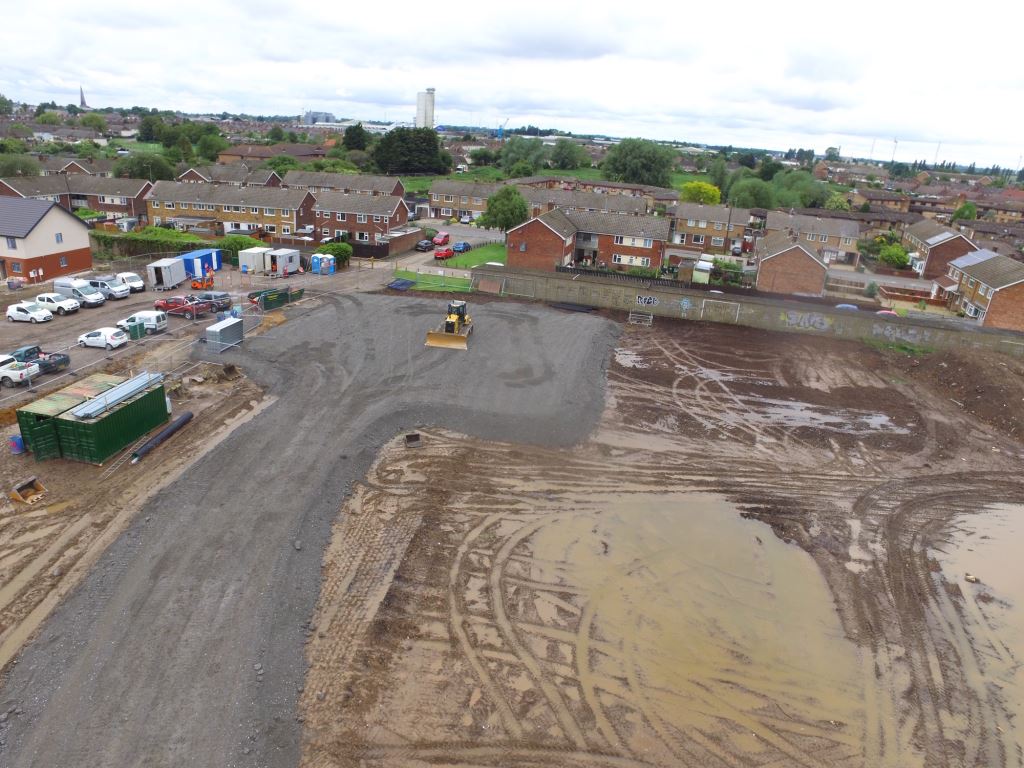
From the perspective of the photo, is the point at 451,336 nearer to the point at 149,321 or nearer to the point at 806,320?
the point at 149,321

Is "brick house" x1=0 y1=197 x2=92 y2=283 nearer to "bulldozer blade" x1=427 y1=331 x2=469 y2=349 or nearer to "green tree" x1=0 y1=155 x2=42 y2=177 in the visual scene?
"bulldozer blade" x1=427 y1=331 x2=469 y2=349

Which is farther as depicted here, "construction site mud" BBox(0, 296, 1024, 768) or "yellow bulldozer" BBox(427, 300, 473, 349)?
"yellow bulldozer" BBox(427, 300, 473, 349)

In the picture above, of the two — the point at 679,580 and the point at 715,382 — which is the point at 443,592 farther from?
the point at 715,382

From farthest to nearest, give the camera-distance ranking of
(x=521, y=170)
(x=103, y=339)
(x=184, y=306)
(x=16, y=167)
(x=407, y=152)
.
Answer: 1. (x=521, y=170)
2. (x=407, y=152)
3. (x=16, y=167)
4. (x=184, y=306)
5. (x=103, y=339)

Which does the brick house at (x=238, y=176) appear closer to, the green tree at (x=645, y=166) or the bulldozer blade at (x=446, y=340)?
the bulldozer blade at (x=446, y=340)

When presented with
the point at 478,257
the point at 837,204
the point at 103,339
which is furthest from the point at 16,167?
the point at 837,204

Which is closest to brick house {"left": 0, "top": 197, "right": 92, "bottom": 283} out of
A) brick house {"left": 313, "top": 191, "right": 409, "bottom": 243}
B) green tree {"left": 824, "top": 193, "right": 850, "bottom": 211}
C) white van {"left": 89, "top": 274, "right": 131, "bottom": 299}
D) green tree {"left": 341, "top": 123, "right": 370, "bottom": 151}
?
white van {"left": 89, "top": 274, "right": 131, "bottom": 299}

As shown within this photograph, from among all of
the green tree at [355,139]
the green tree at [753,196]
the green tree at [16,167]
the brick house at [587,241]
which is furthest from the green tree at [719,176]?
the green tree at [16,167]
